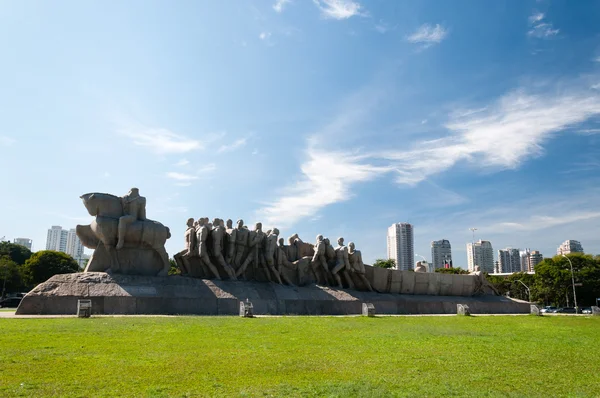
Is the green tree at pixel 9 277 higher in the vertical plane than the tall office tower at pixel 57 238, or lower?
lower

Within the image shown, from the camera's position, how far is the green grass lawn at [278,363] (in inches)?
199

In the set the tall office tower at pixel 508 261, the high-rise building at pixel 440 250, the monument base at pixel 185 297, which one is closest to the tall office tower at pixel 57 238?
the high-rise building at pixel 440 250

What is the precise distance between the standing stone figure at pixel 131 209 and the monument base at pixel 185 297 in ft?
5.44

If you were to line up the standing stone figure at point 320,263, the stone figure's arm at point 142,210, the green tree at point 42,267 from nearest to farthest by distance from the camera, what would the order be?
the stone figure's arm at point 142,210 → the standing stone figure at point 320,263 → the green tree at point 42,267

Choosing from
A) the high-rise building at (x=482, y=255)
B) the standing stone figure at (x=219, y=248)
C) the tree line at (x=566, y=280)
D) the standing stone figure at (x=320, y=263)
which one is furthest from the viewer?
the high-rise building at (x=482, y=255)

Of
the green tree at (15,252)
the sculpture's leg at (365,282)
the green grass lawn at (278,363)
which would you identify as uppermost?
the green tree at (15,252)

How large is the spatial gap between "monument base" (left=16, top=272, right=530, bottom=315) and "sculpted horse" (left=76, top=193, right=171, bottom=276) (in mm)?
1120

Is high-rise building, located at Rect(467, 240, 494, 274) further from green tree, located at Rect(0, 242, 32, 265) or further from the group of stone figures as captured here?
the group of stone figures

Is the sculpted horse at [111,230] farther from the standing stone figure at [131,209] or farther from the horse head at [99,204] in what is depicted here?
the standing stone figure at [131,209]

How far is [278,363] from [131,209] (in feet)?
41.5

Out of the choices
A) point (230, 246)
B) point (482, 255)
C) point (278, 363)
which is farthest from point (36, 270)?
point (482, 255)

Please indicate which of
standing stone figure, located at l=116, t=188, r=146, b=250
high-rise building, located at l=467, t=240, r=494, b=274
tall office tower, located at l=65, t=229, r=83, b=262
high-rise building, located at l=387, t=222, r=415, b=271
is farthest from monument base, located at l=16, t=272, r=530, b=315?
tall office tower, located at l=65, t=229, r=83, b=262

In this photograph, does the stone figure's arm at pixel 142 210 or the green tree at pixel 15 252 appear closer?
the stone figure's arm at pixel 142 210

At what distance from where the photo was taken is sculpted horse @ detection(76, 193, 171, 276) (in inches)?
669
